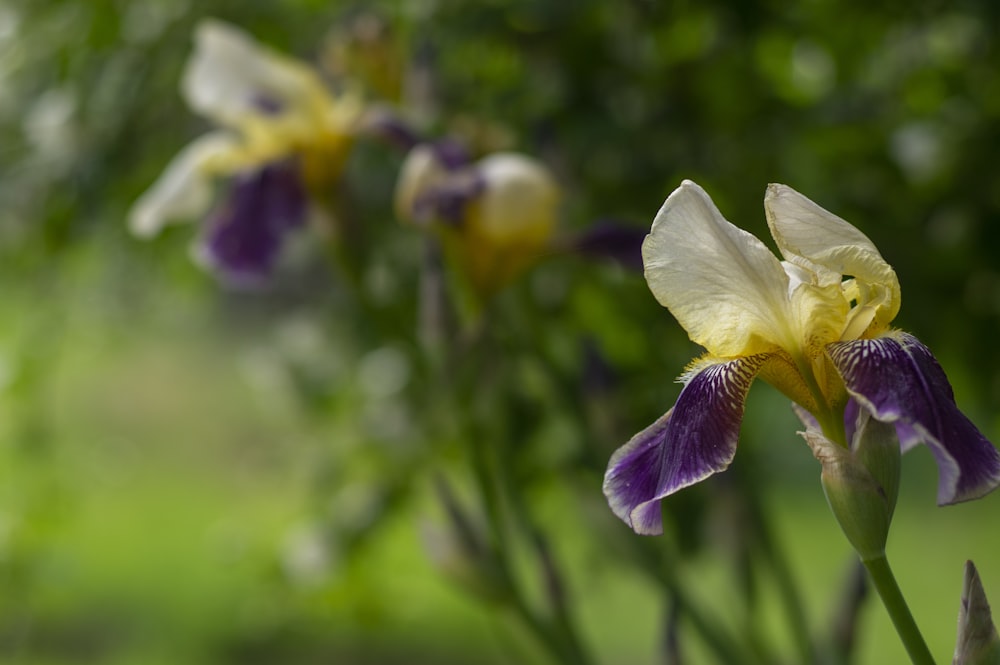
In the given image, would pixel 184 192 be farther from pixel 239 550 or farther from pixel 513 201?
pixel 239 550

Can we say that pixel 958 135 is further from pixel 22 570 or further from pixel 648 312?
pixel 22 570

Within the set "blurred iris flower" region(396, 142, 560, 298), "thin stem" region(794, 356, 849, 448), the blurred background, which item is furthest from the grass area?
"thin stem" region(794, 356, 849, 448)

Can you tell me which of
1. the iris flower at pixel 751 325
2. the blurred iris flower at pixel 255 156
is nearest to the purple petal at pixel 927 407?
the iris flower at pixel 751 325

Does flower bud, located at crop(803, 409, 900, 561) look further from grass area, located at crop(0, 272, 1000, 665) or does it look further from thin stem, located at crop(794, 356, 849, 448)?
grass area, located at crop(0, 272, 1000, 665)

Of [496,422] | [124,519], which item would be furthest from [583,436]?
[124,519]

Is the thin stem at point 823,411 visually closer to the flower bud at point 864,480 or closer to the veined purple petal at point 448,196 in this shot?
the flower bud at point 864,480

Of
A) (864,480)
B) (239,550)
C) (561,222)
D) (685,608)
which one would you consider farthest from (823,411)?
(239,550)
